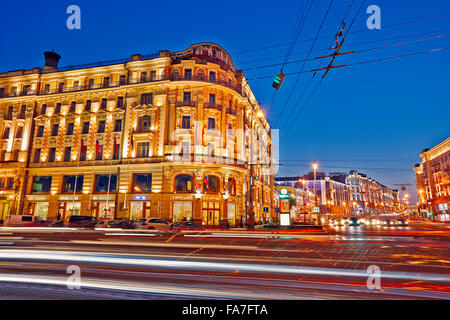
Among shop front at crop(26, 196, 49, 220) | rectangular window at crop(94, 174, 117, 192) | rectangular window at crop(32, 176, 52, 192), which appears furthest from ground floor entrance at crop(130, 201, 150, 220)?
rectangular window at crop(32, 176, 52, 192)

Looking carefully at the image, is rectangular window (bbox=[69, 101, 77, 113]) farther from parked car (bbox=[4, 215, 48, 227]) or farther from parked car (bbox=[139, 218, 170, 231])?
parked car (bbox=[139, 218, 170, 231])

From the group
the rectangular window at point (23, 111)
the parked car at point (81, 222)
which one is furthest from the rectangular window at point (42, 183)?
the parked car at point (81, 222)

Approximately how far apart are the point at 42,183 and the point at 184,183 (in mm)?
22247

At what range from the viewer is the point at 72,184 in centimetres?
3719

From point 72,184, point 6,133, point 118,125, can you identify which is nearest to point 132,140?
point 118,125

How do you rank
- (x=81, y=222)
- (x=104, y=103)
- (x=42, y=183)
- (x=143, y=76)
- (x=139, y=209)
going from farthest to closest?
(x=104, y=103)
(x=42, y=183)
(x=143, y=76)
(x=139, y=209)
(x=81, y=222)

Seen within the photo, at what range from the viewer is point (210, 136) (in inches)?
1384

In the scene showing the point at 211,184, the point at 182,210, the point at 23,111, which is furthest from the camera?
the point at 23,111

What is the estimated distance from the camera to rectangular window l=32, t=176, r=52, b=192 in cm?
3809

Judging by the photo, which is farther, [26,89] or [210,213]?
[26,89]

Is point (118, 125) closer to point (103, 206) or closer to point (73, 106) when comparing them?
point (73, 106)

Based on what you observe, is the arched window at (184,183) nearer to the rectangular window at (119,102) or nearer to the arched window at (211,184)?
the arched window at (211,184)

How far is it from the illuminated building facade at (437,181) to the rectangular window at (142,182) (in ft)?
241

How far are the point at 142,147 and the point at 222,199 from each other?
13231mm
